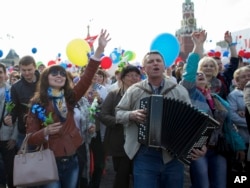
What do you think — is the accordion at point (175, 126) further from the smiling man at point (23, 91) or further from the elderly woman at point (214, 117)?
the smiling man at point (23, 91)

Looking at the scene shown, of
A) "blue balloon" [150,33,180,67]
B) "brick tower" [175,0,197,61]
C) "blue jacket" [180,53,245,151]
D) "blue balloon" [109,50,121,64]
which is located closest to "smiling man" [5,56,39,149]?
"blue balloon" [150,33,180,67]

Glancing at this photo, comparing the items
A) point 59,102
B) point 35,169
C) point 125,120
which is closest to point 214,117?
point 125,120

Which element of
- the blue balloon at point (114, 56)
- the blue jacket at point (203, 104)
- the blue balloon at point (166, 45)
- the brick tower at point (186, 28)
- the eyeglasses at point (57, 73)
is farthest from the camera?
the brick tower at point (186, 28)

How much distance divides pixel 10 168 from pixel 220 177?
2793mm

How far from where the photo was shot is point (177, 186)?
10.1 ft

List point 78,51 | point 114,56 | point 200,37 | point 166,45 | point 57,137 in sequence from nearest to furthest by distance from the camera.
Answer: point 57,137, point 200,37, point 166,45, point 78,51, point 114,56

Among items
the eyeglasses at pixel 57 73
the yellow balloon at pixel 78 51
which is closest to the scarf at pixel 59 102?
the eyeglasses at pixel 57 73

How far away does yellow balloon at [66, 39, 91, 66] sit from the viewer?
18.6 ft

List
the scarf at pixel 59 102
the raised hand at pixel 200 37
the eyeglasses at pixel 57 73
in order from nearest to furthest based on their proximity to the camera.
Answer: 1. the scarf at pixel 59 102
2. the eyeglasses at pixel 57 73
3. the raised hand at pixel 200 37

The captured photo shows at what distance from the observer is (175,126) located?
2797mm

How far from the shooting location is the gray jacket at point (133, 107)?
121 inches

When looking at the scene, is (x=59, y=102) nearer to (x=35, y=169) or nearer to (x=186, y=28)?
(x=35, y=169)

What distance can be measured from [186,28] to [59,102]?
301ft

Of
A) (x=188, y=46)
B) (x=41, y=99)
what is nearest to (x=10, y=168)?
(x=41, y=99)
